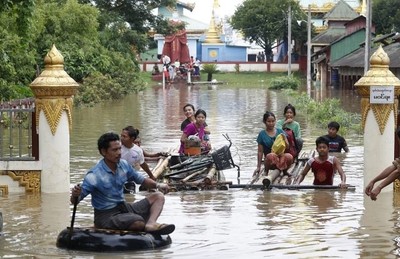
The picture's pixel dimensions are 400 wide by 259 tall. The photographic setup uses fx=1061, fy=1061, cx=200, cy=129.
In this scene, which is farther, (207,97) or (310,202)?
(207,97)

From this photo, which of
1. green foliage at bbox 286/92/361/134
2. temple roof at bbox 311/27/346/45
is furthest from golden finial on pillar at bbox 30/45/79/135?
temple roof at bbox 311/27/346/45

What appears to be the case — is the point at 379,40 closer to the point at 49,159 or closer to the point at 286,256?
the point at 49,159

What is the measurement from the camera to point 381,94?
15633 millimetres

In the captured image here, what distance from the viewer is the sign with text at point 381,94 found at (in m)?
15.6

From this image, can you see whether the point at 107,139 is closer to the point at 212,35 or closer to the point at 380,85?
the point at 380,85

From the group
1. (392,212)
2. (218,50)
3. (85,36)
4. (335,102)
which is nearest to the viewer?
(392,212)

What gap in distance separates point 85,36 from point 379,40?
21307 mm

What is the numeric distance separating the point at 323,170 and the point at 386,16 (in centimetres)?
6797

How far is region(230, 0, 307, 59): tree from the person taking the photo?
91312 mm

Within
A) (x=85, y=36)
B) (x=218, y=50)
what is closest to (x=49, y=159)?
(x=85, y=36)

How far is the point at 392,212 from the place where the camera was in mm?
13977

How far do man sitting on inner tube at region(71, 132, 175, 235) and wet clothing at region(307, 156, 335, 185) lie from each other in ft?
16.4

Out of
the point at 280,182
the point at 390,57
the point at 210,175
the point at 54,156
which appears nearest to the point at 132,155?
the point at 54,156

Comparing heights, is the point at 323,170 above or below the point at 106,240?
above
